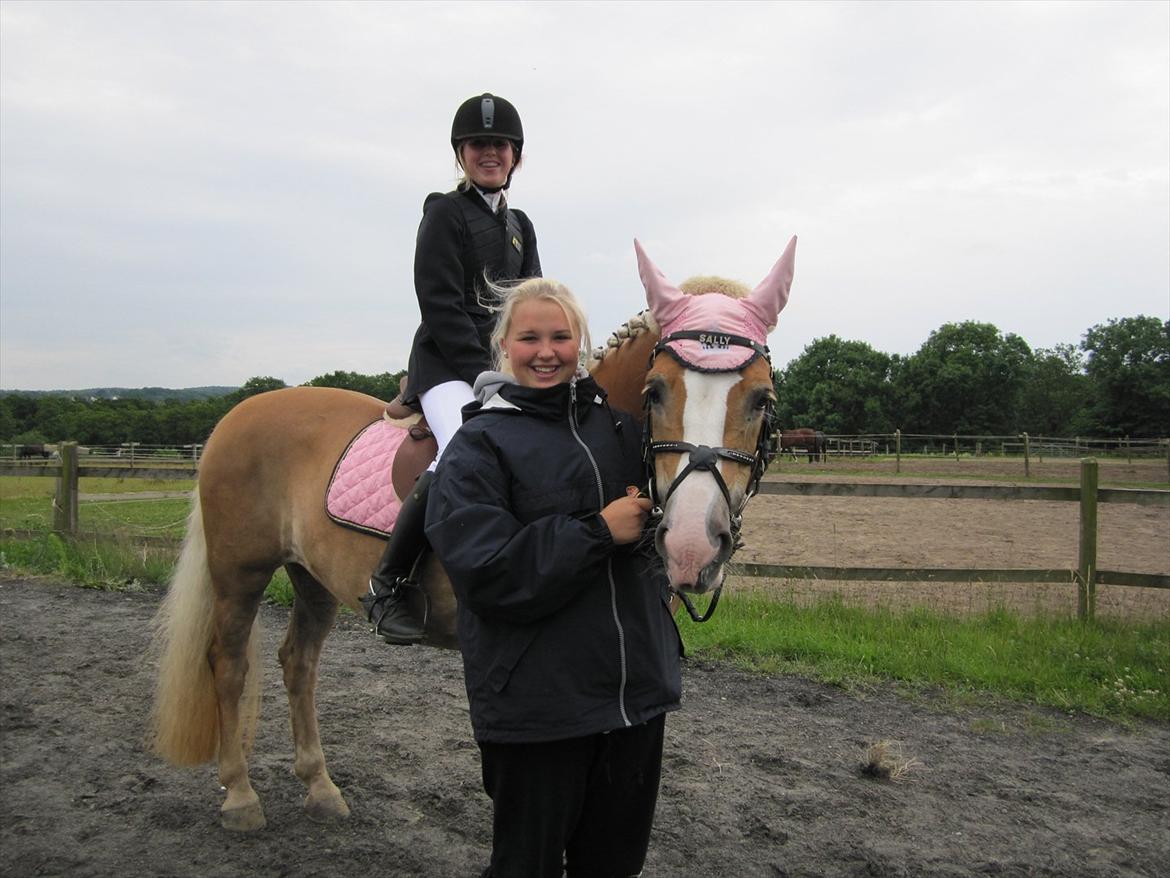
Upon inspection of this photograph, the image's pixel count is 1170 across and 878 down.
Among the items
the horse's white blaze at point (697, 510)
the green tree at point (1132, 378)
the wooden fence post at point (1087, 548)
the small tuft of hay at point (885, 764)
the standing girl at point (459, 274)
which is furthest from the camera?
the green tree at point (1132, 378)

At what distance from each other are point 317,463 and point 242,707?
1.37 metres

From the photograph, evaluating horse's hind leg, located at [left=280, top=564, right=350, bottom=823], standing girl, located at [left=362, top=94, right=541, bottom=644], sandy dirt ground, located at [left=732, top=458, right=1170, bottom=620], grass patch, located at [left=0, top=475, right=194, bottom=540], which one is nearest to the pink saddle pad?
standing girl, located at [left=362, top=94, right=541, bottom=644]

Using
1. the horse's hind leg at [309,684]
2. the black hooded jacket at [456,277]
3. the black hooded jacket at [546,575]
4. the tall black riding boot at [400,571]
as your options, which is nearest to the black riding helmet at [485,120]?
the black hooded jacket at [456,277]

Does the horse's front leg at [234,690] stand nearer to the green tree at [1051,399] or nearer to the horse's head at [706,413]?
the horse's head at [706,413]

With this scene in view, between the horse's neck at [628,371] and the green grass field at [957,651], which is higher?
the horse's neck at [628,371]

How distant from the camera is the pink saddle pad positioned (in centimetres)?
305

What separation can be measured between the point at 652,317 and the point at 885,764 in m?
3.07

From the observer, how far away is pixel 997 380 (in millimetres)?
64375

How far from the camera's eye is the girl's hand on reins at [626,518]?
5.68 ft

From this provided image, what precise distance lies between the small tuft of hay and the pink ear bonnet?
3022 millimetres

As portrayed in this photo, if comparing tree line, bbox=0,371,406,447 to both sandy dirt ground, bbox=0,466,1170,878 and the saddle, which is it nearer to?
sandy dirt ground, bbox=0,466,1170,878

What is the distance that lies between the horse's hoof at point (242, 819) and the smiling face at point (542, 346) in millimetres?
2772

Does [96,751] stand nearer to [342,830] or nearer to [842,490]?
[342,830]

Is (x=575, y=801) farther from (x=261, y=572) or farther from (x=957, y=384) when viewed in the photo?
(x=957, y=384)
